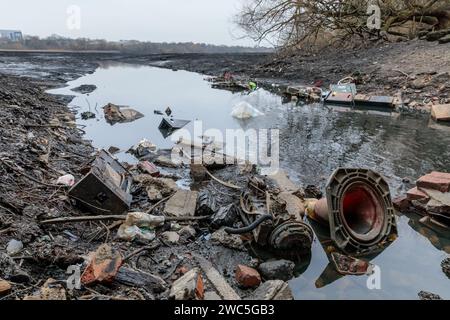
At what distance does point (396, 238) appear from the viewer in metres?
3.98

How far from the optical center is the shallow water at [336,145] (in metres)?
3.33

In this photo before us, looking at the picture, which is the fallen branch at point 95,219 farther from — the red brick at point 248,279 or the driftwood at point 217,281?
the red brick at point 248,279

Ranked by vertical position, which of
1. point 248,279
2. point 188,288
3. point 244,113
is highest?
point 244,113

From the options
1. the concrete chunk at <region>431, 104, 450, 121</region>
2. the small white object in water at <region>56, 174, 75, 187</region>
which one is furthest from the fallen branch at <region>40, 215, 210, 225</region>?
the concrete chunk at <region>431, 104, 450, 121</region>

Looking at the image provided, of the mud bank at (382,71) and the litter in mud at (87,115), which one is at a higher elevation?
the mud bank at (382,71)

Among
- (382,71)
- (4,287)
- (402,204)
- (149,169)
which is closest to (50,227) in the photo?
(4,287)

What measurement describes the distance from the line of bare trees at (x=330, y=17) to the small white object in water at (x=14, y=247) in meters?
13.3

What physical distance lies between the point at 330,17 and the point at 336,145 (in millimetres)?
9477

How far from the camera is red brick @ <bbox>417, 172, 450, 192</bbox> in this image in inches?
173

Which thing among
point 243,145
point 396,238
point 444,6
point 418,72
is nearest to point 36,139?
point 243,145

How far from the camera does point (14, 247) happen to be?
3055 millimetres

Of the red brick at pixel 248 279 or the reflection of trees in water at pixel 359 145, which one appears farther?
the reflection of trees in water at pixel 359 145

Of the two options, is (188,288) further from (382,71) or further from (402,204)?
(382,71)

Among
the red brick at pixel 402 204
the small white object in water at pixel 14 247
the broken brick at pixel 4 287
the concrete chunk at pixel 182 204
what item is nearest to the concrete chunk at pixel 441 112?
the red brick at pixel 402 204
